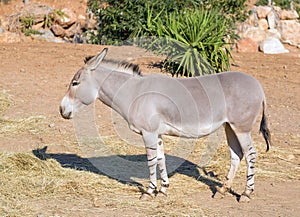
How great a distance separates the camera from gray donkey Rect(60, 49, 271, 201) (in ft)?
20.8

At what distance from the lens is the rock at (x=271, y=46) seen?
17.1m

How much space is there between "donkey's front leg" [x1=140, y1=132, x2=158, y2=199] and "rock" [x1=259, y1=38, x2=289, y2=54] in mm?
11446

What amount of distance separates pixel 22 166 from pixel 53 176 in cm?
51

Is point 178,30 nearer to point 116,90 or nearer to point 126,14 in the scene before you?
point 126,14

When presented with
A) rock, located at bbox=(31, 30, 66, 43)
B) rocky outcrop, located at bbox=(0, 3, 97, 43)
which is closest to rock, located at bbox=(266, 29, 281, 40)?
rocky outcrop, located at bbox=(0, 3, 97, 43)

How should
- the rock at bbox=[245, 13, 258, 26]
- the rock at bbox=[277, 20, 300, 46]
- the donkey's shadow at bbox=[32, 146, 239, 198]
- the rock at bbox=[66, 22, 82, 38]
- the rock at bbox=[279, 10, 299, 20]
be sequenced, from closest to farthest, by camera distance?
the donkey's shadow at bbox=[32, 146, 239, 198]
the rock at bbox=[66, 22, 82, 38]
the rock at bbox=[245, 13, 258, 26]
the rock at bbox=[277, 20, 300, 46]
the rock at bbox=[279, 10, 299, 20]

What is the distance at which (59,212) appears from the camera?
5949 mm

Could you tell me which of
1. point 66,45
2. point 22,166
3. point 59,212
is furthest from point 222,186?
point 66,45

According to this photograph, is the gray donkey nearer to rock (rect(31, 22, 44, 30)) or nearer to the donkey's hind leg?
the donkey's hind leg

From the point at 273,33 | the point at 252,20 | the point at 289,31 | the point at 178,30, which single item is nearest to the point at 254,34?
the point at 273,33

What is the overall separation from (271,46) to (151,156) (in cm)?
1181

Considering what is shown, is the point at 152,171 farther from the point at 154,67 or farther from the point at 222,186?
the point at 154,67

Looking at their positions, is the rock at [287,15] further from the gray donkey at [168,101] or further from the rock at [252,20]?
the gray donkey at [168,101]

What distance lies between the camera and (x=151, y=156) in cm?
637
